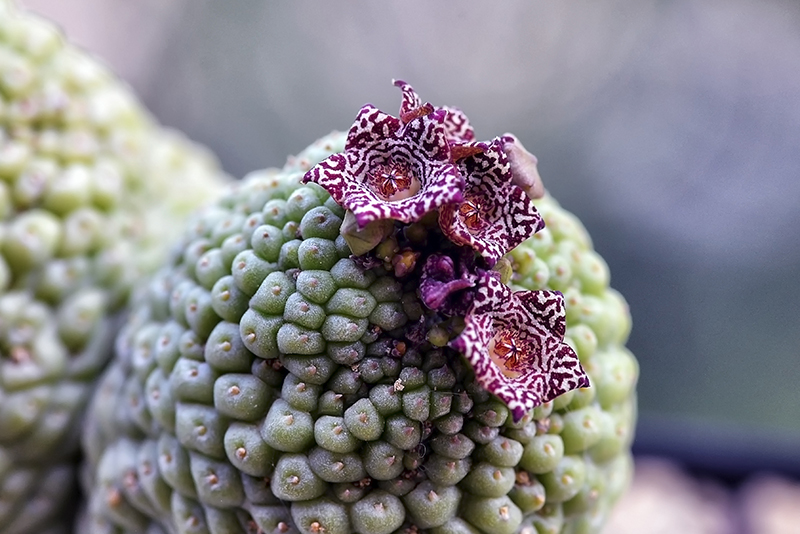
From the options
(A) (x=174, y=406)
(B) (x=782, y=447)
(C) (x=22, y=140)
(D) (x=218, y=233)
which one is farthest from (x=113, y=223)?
(B) (x=782, y=447)

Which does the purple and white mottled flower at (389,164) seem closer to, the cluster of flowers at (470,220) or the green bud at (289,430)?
the cluster of flowers at (470,220)

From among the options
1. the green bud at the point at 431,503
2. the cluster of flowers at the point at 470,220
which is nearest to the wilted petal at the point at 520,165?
the cluster of flowers at the point at 470,220

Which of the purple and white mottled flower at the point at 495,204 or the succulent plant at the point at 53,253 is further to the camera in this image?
the succulent plant at the point at 53,253

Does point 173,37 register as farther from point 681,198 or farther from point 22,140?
A: point 681,198

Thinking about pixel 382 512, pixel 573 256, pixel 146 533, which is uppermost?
pixel 573 256

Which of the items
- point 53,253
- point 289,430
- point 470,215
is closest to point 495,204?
point 470,215

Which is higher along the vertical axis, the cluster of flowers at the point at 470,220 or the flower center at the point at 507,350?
the cluster of flowers at the point at 470,220

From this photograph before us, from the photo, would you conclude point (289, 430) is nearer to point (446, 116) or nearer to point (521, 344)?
point (521, 344)
